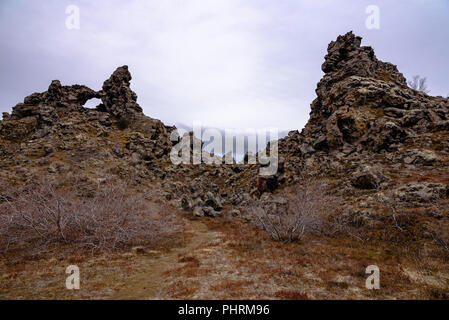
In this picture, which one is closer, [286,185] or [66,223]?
[66,223]

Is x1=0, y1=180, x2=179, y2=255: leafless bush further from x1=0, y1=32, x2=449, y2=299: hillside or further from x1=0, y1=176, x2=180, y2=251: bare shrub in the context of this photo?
x1=0, y1=32, x2=449, y2=299: hillside

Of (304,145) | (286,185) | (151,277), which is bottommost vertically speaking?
(151,277)

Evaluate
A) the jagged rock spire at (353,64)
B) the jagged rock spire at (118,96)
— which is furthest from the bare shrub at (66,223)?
the jagged rock spire at (118,96)

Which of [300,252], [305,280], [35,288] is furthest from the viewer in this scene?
[300,252]

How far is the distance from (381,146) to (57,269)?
118ft

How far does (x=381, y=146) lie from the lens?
29766 mm

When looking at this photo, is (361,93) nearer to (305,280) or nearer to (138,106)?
(305,280)

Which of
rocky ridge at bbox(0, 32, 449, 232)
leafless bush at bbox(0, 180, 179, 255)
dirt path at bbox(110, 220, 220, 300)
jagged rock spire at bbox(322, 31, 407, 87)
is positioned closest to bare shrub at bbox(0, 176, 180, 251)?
leafless bush at bbox(0, 180, 179, 255)

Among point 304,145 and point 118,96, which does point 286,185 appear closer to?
point 304,145

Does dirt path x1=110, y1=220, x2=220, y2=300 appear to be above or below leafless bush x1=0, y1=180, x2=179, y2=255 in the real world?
below

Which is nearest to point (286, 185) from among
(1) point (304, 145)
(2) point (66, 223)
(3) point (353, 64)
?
(1) point (304, 145)

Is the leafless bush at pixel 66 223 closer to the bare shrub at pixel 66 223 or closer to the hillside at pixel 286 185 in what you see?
the bare shrub at pixel 66 223

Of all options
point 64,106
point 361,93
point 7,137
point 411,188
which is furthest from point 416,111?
point 7,137

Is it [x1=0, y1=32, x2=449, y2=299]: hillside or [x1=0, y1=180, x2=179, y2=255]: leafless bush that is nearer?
[x1=0, y1=32, x2=449, y2=299]: hillside
